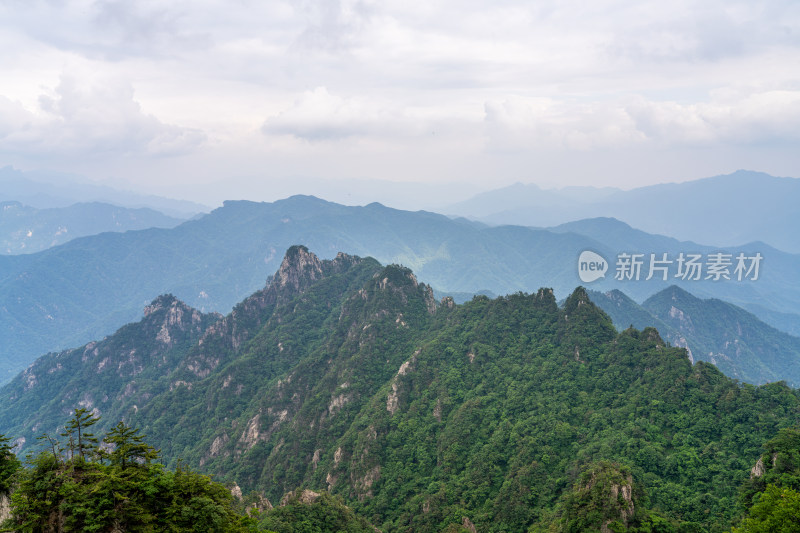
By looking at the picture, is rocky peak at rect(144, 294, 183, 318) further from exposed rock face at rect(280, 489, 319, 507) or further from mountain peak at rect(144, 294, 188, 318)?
exposed rock face at rect(280, 489, 319, 507)

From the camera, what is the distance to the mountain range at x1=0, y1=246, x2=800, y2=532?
52.4 m

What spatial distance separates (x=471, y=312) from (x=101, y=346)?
15727cm

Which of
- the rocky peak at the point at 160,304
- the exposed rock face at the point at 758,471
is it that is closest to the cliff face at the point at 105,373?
the rocky peak at the point at 160,304

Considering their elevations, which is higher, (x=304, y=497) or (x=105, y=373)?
(x=304, y=497)

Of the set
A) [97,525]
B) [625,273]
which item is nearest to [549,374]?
[97,525]

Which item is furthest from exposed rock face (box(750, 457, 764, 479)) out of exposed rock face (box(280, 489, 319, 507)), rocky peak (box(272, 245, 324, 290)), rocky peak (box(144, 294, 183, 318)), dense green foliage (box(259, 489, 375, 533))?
rocky peak (box(144, 294, 183, 318))

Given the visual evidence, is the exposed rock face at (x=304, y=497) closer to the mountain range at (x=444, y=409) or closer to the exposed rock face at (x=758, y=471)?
the mountain range at (x=444, y=409)

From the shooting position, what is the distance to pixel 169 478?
31969 millimetres

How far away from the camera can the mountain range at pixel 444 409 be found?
52.4 meters

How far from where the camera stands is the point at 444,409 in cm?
8419

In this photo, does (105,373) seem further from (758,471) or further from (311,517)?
(758,471)

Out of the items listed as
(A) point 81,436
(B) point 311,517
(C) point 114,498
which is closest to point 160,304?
(B) point 311,517

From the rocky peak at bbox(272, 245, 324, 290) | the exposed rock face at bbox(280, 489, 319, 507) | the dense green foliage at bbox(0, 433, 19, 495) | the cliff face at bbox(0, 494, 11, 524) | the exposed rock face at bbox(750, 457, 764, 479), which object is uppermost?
the rocky peak at bbox(272, 245, 324, 290)

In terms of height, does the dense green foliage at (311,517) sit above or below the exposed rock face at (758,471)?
below
